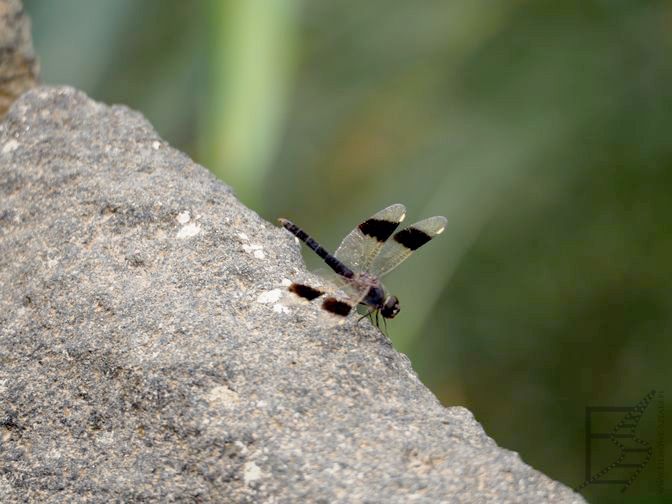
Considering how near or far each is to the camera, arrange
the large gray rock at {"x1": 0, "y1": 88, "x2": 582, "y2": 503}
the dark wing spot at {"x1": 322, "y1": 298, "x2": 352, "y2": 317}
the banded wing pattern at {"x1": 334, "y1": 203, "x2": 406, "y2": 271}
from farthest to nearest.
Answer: the banded wing pattern at {"x1": 334, "y1": 203, "x2": 406, "y2": 271}, the dark wing spot at {"x1": 322, "y1": 298, "x2": 352, "y2": 317}, the large gray rock at {"x1": 0, "y1": 88, "x2": 582, "y2": 503}

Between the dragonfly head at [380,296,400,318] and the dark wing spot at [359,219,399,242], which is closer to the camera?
the dragonfly head at [380,296,400,318]

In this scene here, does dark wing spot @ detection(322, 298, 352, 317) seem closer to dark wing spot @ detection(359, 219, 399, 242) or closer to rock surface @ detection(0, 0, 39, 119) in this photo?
dark wing spot @ detection(359, 219, 399, 242)

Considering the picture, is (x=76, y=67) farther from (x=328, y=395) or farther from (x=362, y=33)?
(x=328, y=395)

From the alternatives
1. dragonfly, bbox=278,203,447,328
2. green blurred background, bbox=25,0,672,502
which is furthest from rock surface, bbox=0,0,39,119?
dragonfly, bbox=278,203,447,328

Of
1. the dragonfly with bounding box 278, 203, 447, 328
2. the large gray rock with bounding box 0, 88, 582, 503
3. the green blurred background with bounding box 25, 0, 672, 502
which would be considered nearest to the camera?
the large gray rock with bounding box 0, 88, 582, 503

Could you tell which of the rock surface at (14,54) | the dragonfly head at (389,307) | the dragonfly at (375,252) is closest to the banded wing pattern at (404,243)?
the dragonfly at (375,252)

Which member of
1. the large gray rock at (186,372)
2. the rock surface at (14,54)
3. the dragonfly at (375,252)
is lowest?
the large gray rock at (186,372)

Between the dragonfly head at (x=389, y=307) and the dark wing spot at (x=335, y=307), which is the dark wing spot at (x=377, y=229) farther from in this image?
the dark wing spot at (x=335, y=307)
